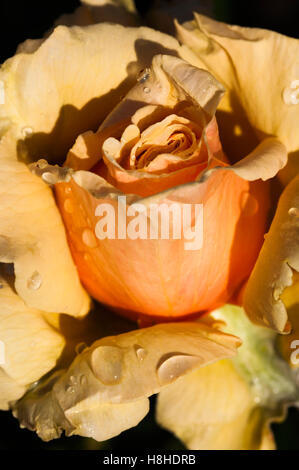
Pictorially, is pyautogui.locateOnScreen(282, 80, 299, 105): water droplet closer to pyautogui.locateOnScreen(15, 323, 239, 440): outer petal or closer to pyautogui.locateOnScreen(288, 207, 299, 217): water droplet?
pyautogui.locateOnScreen(288, 207, 299, 217): water droplet

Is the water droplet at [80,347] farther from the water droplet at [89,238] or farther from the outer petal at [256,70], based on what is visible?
the outer petal at [256,70]

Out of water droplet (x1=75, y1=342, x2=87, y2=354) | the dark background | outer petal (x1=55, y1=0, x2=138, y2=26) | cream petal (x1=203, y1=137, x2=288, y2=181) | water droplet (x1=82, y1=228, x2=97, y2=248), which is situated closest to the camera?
cream petal (x1=203, y1=137, x2=288, y2=181)

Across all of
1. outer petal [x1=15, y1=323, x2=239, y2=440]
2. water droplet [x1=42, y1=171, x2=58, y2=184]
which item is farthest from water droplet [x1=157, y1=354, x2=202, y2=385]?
water droplet [x1=42, y1=171, x2=58, y2=184]

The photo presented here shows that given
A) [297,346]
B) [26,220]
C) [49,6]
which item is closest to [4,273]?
[26,220]

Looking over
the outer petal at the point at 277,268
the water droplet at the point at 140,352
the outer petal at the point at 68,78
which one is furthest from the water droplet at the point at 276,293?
the outer petal at the point at 68,78

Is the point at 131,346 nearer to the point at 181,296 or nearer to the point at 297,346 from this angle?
the point at 181,296

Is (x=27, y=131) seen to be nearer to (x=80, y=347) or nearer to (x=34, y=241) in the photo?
(x=34, y=241)
